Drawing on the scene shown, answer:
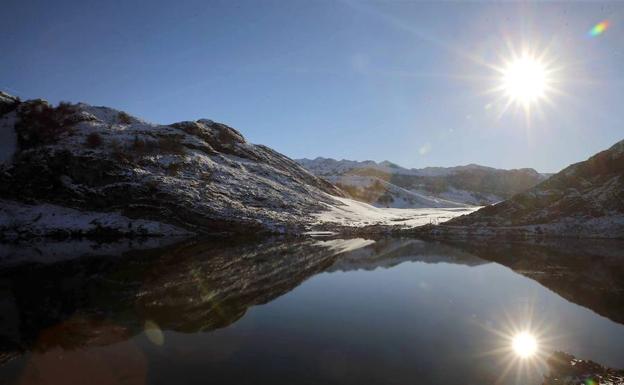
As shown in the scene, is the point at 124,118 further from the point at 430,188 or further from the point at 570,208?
the point at 430,188

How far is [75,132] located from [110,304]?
197 ft

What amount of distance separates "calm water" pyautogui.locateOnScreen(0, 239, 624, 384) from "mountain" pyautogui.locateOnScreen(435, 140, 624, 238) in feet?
58.6

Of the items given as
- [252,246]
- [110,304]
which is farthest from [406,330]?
[252,246]

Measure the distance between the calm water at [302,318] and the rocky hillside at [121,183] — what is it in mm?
20827

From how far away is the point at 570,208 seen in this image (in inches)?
2078

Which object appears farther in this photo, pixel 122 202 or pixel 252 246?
pixel 122 202

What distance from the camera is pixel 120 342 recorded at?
1506 cm

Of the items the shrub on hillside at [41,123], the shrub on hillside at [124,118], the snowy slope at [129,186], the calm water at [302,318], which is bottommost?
the calm water at [302,318]

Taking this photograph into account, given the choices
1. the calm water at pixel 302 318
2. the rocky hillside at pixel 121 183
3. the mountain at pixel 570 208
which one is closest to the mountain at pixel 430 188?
the rocky hillside at pixel 121 183

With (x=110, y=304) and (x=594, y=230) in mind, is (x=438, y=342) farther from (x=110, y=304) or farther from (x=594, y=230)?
(x=594, y=230)

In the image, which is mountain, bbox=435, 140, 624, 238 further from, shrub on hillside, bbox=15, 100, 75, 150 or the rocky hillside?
shrub on hillside, bbox=15, 100, 75, 150

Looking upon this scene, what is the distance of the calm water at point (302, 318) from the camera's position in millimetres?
12500

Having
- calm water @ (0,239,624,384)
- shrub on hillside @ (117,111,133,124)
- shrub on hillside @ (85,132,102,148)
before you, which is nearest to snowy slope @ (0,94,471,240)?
shrub on hillside @ (85,132,102,148)

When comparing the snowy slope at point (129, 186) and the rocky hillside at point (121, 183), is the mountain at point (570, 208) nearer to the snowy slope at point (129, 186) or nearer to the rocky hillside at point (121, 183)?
the snowy slope at point (129, 186)
